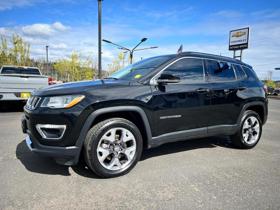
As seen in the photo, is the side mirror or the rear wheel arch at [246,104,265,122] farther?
the rear wheel arch at [246,104,265,122]

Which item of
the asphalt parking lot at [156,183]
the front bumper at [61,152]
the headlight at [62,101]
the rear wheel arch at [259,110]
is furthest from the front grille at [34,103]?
the rear wheel arch at [259,110]

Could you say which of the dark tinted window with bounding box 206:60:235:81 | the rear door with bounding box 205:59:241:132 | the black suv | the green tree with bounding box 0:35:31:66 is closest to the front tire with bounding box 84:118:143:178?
the black suv

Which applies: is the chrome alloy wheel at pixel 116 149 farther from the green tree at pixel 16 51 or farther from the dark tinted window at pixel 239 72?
the green tree at pixel 16 51

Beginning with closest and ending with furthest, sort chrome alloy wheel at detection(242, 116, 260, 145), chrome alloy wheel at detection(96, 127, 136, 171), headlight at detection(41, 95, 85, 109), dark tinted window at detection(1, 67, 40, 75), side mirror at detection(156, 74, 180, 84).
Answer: headlight at detection(41, 95, 85, 109) → chrome alloy wheel at detection(96, 127, 136, 171) → side mirror at detection(156, 74, 180, 84) → chrome alloy wheel at detection(242, 116, 260, 145) → dark tinted window at detection(1, 67, 40, 75)

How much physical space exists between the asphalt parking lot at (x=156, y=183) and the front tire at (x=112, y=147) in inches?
6.0

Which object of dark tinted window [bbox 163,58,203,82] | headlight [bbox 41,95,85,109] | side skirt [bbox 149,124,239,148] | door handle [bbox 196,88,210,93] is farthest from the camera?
door handle [bbox 196,88,210,93]

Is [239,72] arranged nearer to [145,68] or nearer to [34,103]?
[145,68]

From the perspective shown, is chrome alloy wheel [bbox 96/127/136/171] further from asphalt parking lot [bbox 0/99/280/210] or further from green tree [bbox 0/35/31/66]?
green tree [bbox 0/35/31/66]

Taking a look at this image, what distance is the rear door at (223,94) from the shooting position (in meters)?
4.09

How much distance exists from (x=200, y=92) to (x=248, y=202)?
1.80 metres

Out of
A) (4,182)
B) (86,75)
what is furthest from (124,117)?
(86,75)

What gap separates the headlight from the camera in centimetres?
292

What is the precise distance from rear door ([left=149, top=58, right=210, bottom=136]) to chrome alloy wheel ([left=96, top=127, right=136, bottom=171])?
1.42 feet

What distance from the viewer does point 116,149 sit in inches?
128
